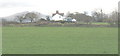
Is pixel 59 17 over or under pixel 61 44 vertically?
over

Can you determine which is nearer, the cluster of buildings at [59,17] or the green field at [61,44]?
the green field at [61,44]

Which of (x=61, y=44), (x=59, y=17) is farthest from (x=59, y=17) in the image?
(x=61, y=44)

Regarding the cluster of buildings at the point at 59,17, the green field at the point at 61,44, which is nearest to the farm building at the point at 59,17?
the cluster of buildings at the point at 59,17

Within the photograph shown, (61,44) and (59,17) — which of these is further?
(59,17)

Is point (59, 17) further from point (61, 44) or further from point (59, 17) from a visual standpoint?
point (61, 44)

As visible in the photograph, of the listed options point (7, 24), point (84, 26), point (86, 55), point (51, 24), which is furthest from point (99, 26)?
point (86, 55)

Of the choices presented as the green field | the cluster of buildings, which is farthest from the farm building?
the green field

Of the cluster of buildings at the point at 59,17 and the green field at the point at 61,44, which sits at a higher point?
the cluster of buildings at the point at 59,17

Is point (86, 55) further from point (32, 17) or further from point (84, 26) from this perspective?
point (84, 26)

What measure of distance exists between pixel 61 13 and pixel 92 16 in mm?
2826

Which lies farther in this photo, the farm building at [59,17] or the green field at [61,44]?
the farm building at [59,17]

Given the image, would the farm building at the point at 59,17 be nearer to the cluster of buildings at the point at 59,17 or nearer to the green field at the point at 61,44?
the cluster of buildings at the point at 59,17

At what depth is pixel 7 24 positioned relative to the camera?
67.3ft

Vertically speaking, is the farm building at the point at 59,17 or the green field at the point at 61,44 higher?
the farm building at the point at 59,17
